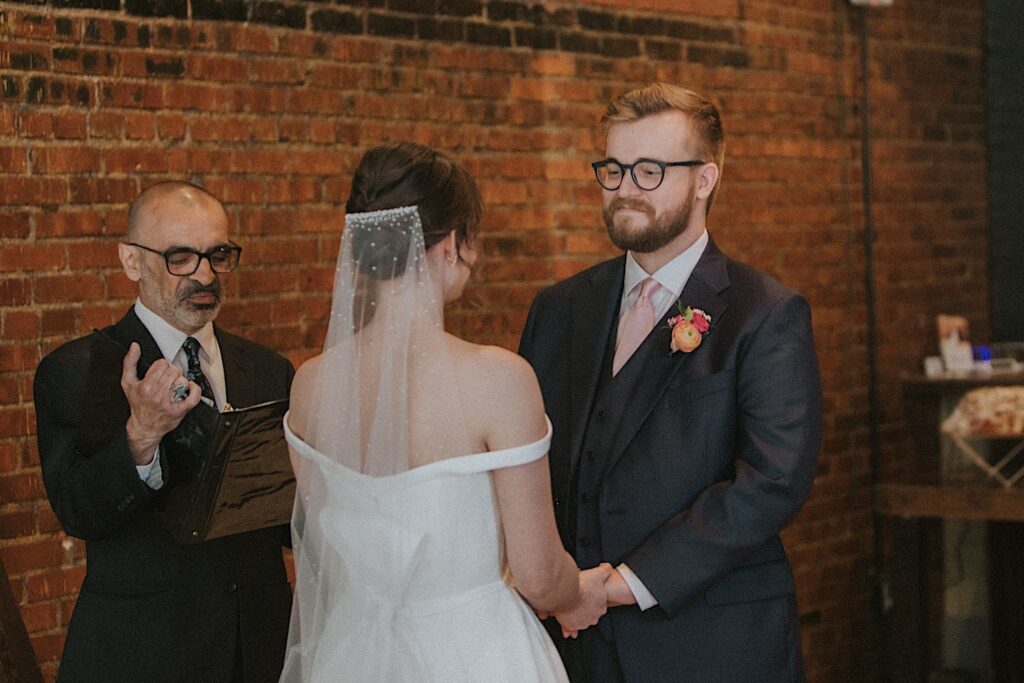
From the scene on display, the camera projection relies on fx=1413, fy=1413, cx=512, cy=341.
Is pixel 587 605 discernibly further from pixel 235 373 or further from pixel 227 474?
pixel 235 373

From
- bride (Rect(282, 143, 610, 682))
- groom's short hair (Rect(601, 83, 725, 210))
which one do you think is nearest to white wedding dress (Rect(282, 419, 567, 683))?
bride (Rect(282, 143, 610, 682))

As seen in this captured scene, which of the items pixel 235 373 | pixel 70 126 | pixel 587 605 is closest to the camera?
pixel 587 605

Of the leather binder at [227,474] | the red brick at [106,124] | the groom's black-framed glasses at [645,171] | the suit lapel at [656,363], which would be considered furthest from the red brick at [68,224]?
the suit lapel at [656,363]

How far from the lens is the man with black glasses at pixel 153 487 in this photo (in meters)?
3.07

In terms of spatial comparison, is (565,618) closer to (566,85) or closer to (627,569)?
(627,569)

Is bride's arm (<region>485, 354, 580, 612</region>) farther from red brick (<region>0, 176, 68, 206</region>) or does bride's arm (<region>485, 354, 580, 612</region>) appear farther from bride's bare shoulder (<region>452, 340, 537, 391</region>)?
red brick (<region>0, 176, 68, 206</region>)

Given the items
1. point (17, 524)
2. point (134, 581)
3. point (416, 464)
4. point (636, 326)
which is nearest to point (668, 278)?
point (636, 326)

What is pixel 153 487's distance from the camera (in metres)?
3.10

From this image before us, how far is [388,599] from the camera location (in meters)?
2.67

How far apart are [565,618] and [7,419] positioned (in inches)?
68.0

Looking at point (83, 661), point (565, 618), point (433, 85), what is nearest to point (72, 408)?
point (83, 661)

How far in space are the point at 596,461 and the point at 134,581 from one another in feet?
3.54

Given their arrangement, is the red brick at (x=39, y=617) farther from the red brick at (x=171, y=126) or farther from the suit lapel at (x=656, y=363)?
the suit lapel at (x=656, y=363)

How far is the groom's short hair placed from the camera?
3254 millimetres
